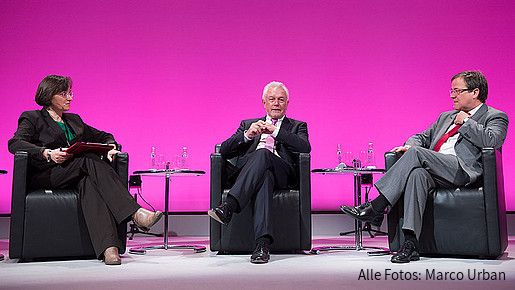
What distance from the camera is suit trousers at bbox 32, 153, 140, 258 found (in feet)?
11.0

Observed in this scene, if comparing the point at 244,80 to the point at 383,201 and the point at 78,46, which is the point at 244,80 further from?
the point at 383,201

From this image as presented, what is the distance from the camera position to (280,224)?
373 centimetres

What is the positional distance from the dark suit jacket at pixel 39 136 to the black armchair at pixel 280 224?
925mm

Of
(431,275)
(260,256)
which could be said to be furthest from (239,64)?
(431,275)

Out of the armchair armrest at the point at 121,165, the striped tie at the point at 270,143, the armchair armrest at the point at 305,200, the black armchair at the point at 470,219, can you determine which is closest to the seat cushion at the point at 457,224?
the black armchair at the point at 470,219

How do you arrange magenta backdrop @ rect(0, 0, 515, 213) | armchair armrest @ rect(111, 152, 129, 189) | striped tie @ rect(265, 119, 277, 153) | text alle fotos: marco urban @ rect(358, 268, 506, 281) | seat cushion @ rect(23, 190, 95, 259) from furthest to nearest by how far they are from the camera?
magenta backdrop @ rect(0, 0, 515, 213), striped tie @ rect(265, 119, 277, 153), armchair armrest @ rect(111, 152, 129, 189), seat cushion @ rect(23, 190, 95, 259), text alle fotos: marco urban @ rect(358, 268, 506, 281)

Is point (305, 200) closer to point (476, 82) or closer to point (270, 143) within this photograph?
point (270, 143)

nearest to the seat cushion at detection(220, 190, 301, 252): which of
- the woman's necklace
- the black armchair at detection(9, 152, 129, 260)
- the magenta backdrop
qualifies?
the black armchair at detection(9, 152, 129, 260)

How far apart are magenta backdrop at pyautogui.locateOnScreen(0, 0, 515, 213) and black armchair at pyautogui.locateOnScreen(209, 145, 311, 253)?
82.6 inches

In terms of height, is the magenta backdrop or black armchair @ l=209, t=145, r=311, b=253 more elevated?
the magenta backdrop

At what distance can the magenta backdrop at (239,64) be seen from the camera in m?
5.79

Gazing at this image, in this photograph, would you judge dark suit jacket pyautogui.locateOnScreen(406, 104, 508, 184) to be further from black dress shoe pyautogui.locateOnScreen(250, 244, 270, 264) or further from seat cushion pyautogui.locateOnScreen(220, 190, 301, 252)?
black dress shoe pyautogui.locateOnScreen(250, 244, 270, 264)

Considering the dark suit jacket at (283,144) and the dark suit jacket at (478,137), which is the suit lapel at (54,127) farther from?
the dark suit jacket at (478,137)

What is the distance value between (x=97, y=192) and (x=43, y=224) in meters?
0.36
